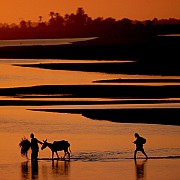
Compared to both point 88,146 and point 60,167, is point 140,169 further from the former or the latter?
point 88,146

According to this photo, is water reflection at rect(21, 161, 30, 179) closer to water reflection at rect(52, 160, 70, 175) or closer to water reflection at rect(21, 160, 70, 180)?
water reflection at rect(21, 160, 70, 180)

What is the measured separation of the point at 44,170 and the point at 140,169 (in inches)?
123

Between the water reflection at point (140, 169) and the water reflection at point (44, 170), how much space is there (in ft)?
7.42

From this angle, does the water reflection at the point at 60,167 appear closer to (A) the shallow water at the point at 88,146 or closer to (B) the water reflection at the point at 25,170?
(A) the shallow water at the point at 88,146

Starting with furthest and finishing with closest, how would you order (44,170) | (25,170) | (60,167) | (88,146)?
(88,146) → (60,167) → (25,170) → (44,170)

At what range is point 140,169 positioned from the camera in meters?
31.4

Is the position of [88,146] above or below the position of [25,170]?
above

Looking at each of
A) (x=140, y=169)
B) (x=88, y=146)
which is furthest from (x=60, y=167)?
(x=88, y=146)

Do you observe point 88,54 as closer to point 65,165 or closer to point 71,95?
point 71,95

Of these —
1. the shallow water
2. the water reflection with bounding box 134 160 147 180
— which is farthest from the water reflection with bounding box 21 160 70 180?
the water reflection with bounding box 134 160 147 180

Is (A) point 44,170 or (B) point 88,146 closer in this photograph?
(A) point 44,170

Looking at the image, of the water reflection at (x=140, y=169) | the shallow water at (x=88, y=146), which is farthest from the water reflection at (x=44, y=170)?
the water reflection at (x=140, y=169)

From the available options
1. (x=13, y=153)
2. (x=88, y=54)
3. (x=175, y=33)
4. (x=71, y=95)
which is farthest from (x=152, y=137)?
(x=175, y=33)

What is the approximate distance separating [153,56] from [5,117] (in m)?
58.5
